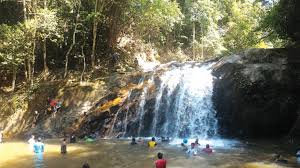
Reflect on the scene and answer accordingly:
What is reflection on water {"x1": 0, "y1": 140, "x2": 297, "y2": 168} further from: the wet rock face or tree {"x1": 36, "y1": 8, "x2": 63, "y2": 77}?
tree {"x1": 36, "y1": 8, "x2": 63, "y2": 77}

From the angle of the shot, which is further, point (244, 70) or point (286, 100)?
point (244, 70)

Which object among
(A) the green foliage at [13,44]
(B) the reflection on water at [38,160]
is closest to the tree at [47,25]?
(A) the green foliage at [13,44]

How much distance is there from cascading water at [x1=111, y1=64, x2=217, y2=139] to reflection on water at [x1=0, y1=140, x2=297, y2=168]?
251 cm

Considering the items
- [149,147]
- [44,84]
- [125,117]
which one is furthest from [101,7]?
[149,147]

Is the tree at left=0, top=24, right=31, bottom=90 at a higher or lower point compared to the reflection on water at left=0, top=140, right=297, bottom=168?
higher

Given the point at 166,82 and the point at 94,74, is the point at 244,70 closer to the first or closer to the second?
the point at 166,82

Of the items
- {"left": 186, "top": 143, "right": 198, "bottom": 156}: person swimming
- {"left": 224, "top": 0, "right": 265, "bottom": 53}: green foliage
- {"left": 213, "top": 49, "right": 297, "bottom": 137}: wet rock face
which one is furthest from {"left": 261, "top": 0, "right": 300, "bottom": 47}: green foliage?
{"left": 224, "top": 0, "right": 265, "bottom": 53}: green foliage

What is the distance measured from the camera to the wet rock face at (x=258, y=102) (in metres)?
21.3

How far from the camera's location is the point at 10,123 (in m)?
27.3

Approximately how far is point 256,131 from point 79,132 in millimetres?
10103

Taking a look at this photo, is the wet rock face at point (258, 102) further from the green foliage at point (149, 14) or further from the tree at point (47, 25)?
the tree at point (47, 25)

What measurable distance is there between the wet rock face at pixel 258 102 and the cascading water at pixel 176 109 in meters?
0.88

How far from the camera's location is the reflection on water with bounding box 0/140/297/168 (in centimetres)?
1503

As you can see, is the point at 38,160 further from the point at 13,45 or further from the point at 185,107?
the point at 13,45
